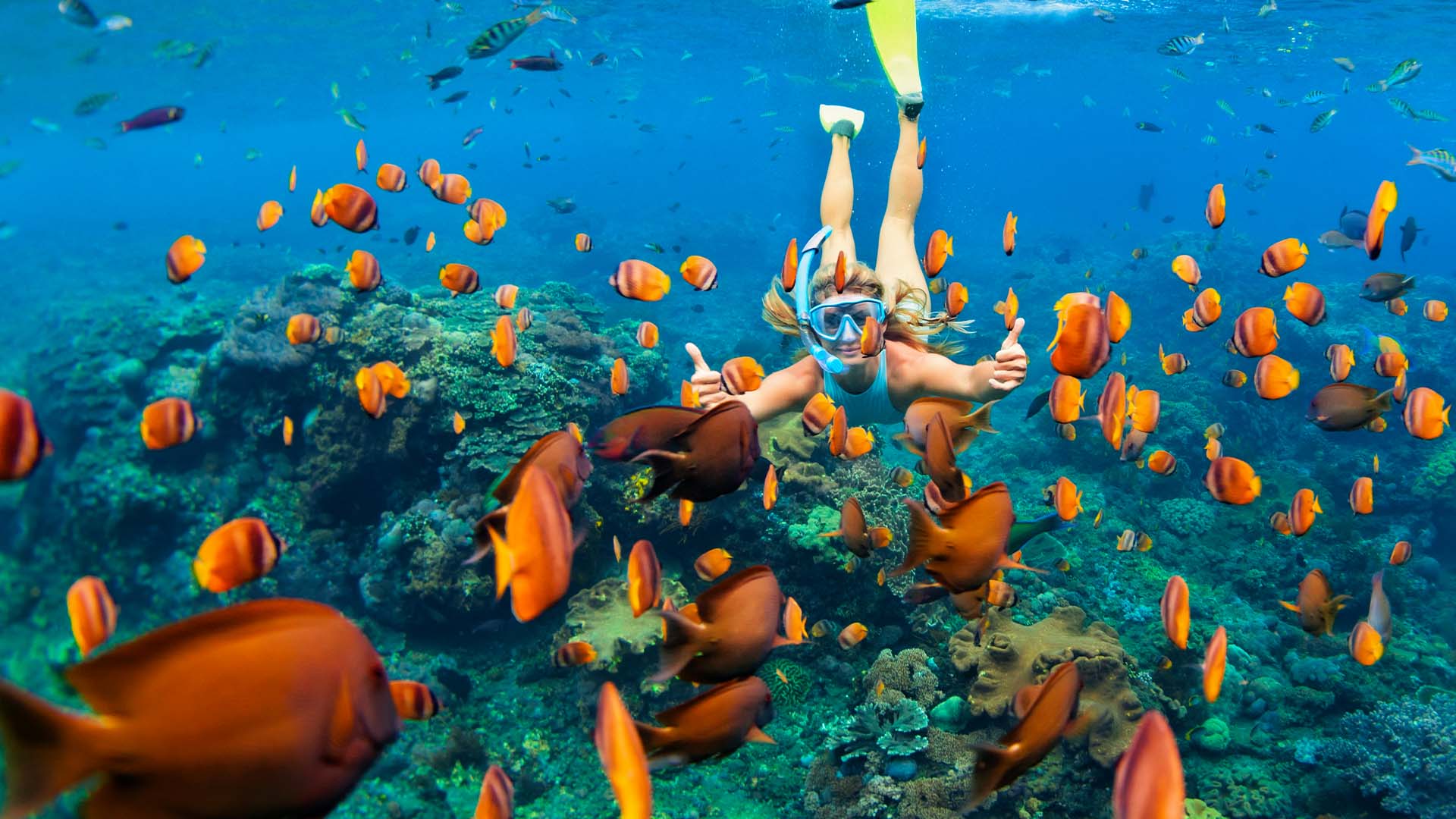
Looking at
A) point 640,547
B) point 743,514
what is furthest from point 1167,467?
point 640,547

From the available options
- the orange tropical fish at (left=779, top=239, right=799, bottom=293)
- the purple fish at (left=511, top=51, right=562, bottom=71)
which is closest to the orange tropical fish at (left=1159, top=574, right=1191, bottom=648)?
the orange tropical fish at (left=779, top=239, right=799, bottom=293)

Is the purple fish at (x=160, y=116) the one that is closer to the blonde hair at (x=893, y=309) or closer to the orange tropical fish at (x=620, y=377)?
the orange tropical fish at (x=620, y=377)

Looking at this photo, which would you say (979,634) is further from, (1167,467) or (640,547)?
(640,547)

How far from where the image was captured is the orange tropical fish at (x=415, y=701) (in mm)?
3624

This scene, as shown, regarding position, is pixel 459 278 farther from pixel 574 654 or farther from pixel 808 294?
pixel 574 654

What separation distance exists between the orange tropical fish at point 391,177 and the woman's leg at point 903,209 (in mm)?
5572

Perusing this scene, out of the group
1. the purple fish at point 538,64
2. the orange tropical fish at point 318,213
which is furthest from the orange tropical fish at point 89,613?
the purple fish at point 538,64

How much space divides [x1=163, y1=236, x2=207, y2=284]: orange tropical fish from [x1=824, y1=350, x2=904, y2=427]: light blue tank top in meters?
5.95

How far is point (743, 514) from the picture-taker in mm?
8055

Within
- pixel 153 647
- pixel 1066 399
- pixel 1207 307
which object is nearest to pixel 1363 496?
pixel 1207 307

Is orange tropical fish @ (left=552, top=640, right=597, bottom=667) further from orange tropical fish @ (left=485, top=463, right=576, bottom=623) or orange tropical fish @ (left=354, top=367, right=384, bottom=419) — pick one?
orange tropical fish @ (left=485, top=463, right=576, bottom=623)

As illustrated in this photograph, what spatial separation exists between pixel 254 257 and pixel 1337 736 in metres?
44.5

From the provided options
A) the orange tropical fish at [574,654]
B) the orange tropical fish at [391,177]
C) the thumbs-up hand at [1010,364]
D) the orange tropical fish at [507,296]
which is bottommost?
the orange tropical fish at [574,654]

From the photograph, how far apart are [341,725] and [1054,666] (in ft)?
20.4
